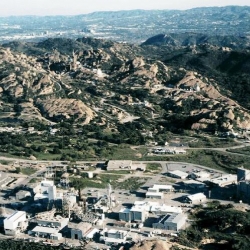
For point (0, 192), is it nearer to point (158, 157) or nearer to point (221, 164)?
point (158, 157)

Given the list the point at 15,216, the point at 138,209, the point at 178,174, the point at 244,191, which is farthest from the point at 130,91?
the point at 15,216

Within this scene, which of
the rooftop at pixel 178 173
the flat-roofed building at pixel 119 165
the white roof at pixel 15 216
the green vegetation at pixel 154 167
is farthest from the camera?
the green vegetation at pixel 154 167

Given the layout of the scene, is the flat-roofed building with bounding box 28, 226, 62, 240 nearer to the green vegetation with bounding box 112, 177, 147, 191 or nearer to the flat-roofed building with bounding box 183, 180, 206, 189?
the green vegetation with bounding box 112, 177, 147, 191

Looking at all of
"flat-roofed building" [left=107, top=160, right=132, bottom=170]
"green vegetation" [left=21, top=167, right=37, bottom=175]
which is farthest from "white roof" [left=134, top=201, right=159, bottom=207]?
"green vegetation" [left=21, top=167, right=37, bottom=175]

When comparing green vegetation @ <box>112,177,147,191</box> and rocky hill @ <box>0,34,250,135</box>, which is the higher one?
rocky hill @ <box>0,34,250,135</box>

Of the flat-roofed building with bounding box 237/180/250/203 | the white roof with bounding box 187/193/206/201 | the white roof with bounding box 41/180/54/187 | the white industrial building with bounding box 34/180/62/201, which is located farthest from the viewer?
the white roof with bounding box 41/180/54/187

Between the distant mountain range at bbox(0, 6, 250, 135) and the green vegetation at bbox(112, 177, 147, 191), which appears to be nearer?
the green vegetation at bbox(112, 177, 147, 191)

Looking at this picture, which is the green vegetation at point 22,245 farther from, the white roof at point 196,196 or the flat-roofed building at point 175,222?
the white roof at point 196,196

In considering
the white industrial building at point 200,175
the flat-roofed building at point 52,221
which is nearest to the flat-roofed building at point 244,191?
the white industrial building at point 200,175
